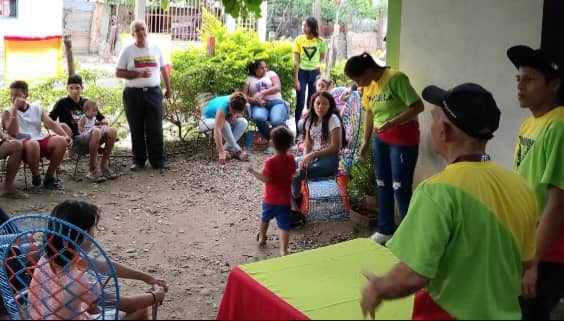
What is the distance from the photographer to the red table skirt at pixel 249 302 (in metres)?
2.85

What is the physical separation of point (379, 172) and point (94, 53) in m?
11.9

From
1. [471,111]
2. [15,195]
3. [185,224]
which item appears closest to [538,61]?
[471,111]

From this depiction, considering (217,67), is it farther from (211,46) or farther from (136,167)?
(136,167)

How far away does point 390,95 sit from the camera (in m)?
5.86

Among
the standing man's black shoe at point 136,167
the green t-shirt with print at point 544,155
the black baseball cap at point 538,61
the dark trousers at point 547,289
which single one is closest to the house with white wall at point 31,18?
the standing man's black shoe at point 136,167

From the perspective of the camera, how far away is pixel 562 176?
3.10 metres

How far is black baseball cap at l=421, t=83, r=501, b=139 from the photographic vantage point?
7.55ft

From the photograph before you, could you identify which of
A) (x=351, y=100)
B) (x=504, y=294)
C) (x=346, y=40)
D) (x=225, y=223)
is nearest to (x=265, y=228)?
(x=225, y=223)

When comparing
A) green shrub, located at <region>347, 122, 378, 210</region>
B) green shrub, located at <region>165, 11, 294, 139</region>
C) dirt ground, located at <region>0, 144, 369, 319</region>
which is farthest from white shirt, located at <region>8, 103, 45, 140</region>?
green shrub, located at <region>347, 122, 378, 210</region>

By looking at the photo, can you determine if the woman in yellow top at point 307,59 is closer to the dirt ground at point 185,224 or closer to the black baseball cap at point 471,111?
the dirt ground at point 185,224

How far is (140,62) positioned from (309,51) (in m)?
3.04

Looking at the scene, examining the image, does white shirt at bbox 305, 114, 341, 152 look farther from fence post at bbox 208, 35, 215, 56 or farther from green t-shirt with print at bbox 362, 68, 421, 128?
fence post at bbox 208, 35, 215, 56

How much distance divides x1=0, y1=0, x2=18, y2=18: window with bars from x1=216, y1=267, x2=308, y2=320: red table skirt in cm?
1062

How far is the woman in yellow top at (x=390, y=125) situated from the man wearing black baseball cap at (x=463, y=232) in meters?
3.43
